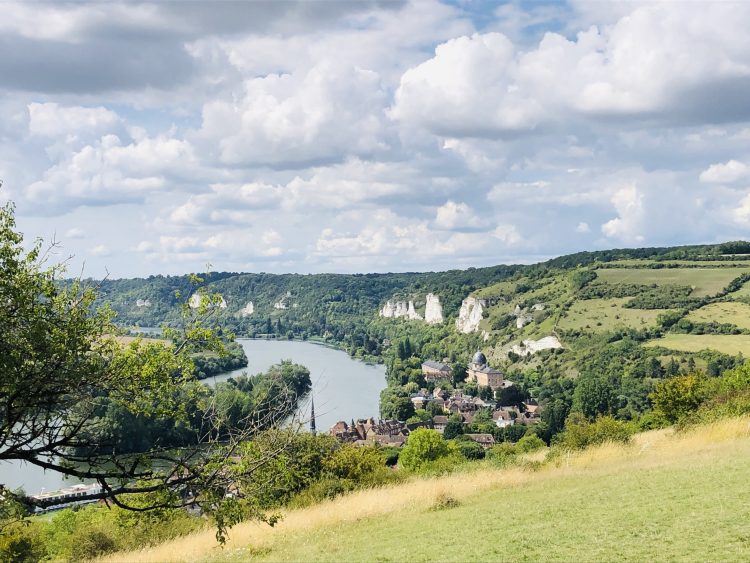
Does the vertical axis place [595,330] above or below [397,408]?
above

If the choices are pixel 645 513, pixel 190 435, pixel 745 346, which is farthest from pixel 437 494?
pixel 745 346

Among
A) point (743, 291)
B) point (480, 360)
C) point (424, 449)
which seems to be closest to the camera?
point (424, 449)

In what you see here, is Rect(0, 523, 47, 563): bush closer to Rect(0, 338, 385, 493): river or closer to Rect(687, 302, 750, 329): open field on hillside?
Rect(0, 338, 385, 493): river

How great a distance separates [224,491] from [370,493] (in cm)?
774

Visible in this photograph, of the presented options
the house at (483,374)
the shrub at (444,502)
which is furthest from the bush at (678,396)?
the house at (483,374)

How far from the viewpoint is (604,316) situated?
11138 cm

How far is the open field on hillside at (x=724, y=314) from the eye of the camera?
91.7 metres

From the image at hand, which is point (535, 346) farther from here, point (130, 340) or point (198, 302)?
point (130, 340)

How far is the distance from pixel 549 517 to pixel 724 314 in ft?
315

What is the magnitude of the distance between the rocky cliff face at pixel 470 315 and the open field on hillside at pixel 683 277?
26213 mm

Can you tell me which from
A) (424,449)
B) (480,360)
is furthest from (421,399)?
(424,449)

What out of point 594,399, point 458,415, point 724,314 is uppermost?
point 724,314

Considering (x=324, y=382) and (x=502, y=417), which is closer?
(x=502, y=417)

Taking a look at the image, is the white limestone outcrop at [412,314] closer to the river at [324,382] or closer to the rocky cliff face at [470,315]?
the river at [324,382]
